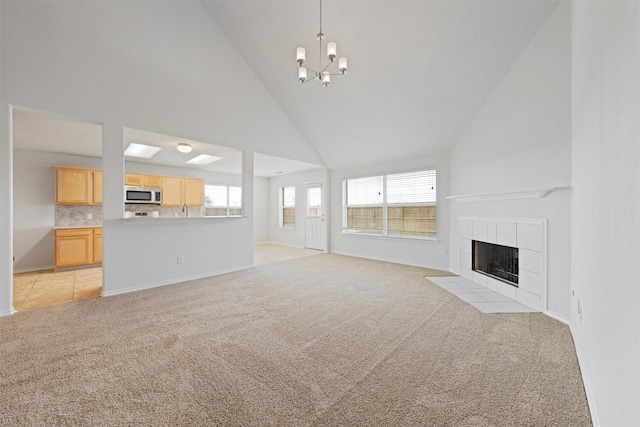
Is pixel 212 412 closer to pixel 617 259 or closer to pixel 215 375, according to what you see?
pixel 215 375

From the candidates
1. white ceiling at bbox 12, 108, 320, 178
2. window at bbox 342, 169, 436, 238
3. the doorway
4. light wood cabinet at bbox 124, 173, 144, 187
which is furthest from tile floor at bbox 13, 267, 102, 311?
window at bbox 342, 169, 436, 238

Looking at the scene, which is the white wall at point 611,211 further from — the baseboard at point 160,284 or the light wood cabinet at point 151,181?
the light wood cabinet at point 151,181

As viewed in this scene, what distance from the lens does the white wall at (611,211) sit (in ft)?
3.04

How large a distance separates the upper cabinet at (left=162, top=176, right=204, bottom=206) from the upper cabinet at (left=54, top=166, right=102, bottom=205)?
133 cm

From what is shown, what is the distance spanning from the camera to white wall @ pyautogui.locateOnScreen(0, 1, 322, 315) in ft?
9.77

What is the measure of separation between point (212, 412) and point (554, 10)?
497 cm

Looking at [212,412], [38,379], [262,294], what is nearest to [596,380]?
[212,412]

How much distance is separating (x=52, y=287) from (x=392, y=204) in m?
6.51

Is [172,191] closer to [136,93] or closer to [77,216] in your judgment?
[77,216]

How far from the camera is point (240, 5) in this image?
409cm

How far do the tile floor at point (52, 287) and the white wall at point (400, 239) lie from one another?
17.0ft

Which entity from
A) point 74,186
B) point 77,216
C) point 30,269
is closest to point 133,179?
point 74,186

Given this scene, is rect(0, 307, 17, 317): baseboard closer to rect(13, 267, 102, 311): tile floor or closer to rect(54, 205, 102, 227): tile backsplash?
rect(13, 267, 102, 311): tile floor

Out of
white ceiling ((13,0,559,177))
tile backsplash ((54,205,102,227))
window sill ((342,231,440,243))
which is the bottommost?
window sill ((342,231,440,243))
